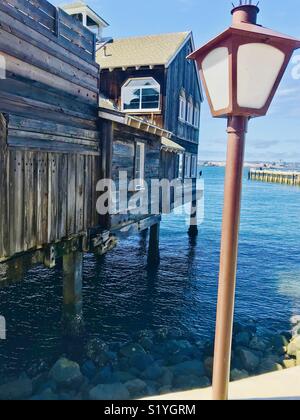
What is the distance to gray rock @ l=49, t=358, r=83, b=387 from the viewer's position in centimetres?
737

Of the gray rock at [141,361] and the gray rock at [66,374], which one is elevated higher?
the gray rock at [66,374]

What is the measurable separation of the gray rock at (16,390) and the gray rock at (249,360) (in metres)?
5.20

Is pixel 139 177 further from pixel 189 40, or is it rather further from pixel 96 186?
pixel 189 40

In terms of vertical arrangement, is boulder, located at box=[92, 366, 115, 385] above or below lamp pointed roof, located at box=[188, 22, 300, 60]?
below

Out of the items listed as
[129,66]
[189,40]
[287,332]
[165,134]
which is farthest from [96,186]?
[189,40]

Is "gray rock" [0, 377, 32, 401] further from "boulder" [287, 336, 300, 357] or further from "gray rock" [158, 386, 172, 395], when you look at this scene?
"boulder" [287, 336, 300, 357]

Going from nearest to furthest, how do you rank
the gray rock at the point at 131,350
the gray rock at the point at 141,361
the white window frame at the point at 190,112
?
1. the gray rock at the point at 141,361
2. the gray rock at the point at 131,350
3. the white window frame at the point at 190,112

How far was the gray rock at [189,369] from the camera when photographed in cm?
796

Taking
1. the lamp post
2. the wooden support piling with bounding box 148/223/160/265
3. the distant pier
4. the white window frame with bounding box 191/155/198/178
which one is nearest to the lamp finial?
the lamp post

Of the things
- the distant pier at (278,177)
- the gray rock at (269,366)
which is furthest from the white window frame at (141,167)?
the distant pier at (278,177)

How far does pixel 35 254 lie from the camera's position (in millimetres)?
7223

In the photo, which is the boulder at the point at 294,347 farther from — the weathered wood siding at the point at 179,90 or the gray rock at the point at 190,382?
the weathered wood siding at the point at 179,90

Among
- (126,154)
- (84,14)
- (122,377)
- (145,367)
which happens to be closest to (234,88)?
(122,377)

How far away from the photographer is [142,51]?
17.1m
